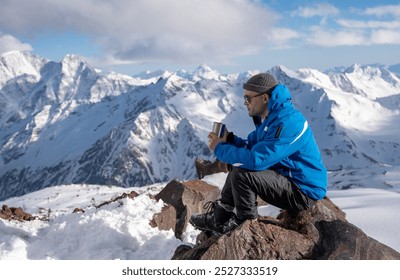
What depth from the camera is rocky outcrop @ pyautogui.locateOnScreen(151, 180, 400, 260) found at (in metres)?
5.90

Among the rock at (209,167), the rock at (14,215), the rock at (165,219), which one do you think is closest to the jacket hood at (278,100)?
the rock at (165,219)

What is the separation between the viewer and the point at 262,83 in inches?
253

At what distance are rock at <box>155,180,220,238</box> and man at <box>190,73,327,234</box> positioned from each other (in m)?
5.72

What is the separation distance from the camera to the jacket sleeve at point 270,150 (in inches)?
230

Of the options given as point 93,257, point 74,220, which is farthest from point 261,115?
point 74,220

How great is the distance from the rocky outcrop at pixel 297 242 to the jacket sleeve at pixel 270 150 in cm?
105

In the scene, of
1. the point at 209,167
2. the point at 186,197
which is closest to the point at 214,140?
the point at 186,197

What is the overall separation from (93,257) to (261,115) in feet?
15.0

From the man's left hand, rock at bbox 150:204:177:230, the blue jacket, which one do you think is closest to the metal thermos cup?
the man's left hand

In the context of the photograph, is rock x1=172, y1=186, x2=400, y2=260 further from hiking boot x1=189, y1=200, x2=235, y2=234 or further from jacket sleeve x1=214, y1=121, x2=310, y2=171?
jacket sleeve x1=214, y1=121, x2=310, y2=171

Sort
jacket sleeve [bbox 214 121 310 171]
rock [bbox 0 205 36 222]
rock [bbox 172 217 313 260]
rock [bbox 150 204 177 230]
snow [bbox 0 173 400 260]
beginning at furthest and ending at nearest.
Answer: rock [bbox 0 205 36 222] → rock [bbox 150 204 177 230] → snow [bbox 0 173 400 260] → rock [bbox 172 217 313 260] → jacket sleeve [bbox 214 121 310 171]

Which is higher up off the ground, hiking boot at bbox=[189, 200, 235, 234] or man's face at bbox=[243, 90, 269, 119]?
man's face at bbox=[243, 90, 269, 119]
